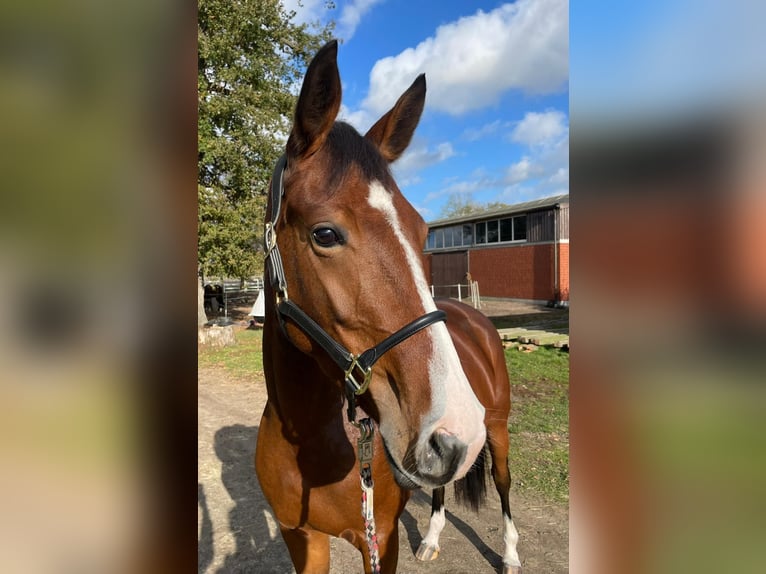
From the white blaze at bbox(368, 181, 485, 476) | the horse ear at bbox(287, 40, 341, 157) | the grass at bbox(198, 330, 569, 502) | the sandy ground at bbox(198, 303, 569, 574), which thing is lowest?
the sandy ground at bbox(198, 303, 569, 574)

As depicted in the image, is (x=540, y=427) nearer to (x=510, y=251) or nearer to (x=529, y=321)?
(x=529, y=321)

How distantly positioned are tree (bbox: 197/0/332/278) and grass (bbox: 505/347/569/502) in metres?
9.24

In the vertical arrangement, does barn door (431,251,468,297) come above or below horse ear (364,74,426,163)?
below

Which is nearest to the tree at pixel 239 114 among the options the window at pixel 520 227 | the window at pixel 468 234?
the window at pixel 520 227

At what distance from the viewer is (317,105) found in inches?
62.2

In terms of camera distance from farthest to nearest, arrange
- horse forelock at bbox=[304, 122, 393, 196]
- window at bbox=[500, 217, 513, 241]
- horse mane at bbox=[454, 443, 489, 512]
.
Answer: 1. window at bbox=[500, 217, 513, 241]
2. horse mane at bbox=[454, 443, 489, 512]
3. horse forelock at bbox=[304, 122, 393, 196]

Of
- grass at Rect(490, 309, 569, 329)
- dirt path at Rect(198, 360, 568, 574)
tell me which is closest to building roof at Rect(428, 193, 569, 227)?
grass at Rect(490, 309, 569, 329)

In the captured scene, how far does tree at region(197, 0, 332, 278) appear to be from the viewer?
11.8 m

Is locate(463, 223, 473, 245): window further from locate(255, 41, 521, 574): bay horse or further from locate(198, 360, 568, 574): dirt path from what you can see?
locate(255, 41, 521, 574): bay horse
